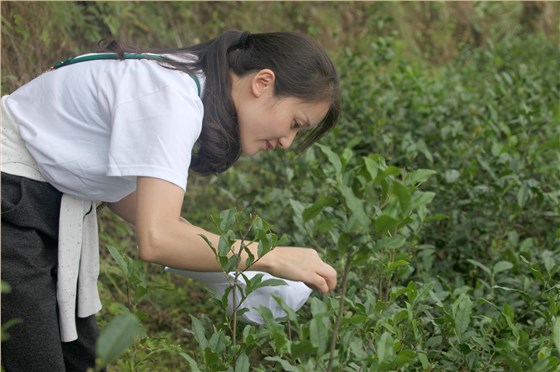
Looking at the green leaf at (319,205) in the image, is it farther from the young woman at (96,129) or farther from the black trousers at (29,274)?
the black trousers at (29,274)

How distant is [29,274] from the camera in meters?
2.06

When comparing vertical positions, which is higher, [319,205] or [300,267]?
[319,205]

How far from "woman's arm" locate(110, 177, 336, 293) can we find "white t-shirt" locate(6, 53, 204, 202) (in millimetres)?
38

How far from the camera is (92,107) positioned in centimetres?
196

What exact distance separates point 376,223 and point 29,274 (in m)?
1.04

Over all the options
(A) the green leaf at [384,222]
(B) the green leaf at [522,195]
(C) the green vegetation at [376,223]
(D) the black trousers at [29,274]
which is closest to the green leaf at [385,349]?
(C) the green vegetation at [376,223]

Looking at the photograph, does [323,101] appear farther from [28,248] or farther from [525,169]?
[525,169]

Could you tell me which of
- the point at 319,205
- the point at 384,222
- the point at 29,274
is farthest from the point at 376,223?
the point at 29,274

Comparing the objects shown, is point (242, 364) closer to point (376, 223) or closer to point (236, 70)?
point (376, 223)

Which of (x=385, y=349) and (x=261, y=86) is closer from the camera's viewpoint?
(x=385, y=349)

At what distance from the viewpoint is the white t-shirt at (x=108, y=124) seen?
175cm

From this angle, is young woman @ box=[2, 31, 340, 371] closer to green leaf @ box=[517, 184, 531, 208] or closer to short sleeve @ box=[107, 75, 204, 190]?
short sleeve @ box=[107, 75, 204, 190]

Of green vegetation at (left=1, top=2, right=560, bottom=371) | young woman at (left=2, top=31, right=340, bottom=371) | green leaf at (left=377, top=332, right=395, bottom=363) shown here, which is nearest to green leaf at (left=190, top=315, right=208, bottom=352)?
green vegetation at (left=1, top=2, right=560, bottom=371)

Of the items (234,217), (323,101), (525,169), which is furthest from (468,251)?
(234,217)
